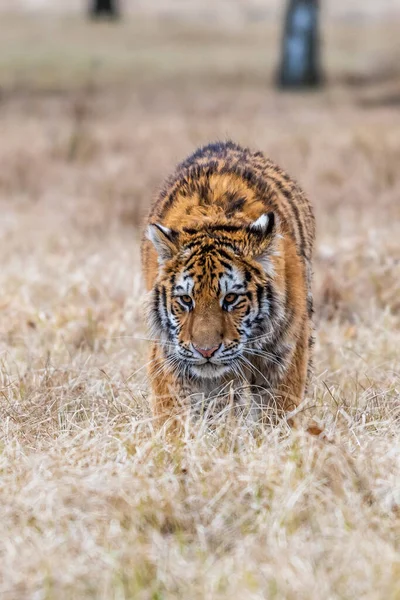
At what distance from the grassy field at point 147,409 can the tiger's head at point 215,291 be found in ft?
1.10

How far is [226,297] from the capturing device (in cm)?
410

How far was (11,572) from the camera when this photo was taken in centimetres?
303

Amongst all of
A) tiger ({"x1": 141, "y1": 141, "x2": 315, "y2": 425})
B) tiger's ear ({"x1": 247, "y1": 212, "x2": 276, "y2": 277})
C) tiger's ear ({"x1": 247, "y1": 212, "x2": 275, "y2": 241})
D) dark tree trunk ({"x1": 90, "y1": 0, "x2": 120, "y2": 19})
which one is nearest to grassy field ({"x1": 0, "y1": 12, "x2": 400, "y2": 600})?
tiger ({"x1": 141, "y1": 141, "x2": 315, "y2": 425})

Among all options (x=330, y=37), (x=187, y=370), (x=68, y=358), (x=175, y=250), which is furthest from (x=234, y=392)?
(x=330, y=37)

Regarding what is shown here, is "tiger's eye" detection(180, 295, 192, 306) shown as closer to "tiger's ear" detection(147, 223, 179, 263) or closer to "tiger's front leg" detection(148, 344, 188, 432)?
"tiger's ear" detection(147, 223, 179, 263)

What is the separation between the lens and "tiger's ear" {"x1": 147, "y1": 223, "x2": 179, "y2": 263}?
4.20 meters

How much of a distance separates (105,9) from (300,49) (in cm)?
1536

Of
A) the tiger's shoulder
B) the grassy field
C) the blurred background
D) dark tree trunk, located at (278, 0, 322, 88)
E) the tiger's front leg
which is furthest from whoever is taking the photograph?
dark tree trunk, located at (278, 0, 322, 88)

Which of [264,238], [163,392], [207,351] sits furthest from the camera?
[163,392]

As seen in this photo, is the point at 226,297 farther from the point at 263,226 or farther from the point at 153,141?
the point at 153,141

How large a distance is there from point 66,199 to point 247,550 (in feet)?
26.1

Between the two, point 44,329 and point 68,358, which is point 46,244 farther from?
point 68,358

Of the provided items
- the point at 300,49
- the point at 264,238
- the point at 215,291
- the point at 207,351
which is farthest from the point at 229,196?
the point at 300,49

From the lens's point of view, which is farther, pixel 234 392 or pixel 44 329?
pixel 44 329
